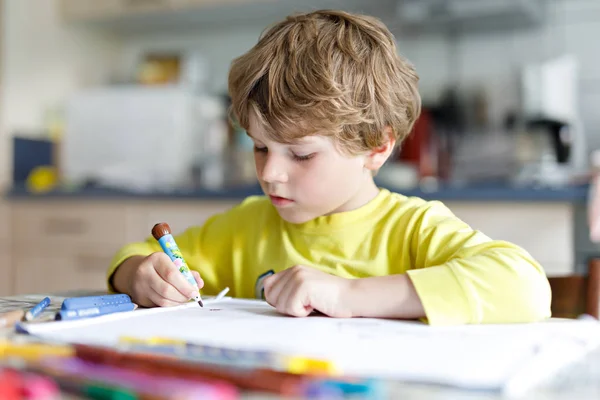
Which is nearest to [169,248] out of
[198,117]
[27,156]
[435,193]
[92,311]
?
[92,311]

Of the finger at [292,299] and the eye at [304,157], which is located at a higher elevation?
the eye at [304,157]

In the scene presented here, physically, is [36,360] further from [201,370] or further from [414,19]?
[414,19]

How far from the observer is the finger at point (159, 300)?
2.96 ft

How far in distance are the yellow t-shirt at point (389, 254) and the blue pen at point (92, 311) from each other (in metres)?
0.25

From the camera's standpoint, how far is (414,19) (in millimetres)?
2594

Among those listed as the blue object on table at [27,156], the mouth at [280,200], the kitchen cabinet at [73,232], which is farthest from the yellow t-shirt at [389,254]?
the blue object on table at [27,156]

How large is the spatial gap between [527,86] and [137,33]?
1.85 meters

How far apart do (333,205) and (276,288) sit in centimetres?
26

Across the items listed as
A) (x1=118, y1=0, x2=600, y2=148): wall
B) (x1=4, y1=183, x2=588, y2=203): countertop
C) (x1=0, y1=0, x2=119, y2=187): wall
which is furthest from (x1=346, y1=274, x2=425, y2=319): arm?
(x1=0, y1=0, x2=119, y2=187): wall

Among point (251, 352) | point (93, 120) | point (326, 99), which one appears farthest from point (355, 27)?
point (93, 120)

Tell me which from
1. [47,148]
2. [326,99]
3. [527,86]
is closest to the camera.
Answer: [326,99]

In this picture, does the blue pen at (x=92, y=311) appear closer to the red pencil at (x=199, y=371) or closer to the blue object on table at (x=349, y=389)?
the red pencil at (x=199, y=371)

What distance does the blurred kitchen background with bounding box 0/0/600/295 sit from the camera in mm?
2484

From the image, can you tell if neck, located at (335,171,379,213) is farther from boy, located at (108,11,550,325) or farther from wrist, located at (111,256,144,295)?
wrist, located at (111,256,144,295)
